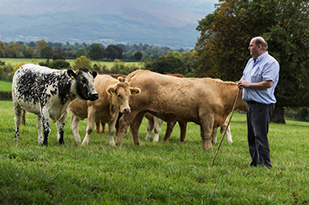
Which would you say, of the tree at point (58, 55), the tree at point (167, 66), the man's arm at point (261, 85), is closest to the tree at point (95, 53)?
the tree at point (58, 55)

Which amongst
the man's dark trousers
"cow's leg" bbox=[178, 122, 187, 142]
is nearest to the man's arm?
the man's dark trousers

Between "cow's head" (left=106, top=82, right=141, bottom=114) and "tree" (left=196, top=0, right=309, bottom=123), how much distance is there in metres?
22.6

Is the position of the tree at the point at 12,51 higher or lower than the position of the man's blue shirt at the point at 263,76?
lower

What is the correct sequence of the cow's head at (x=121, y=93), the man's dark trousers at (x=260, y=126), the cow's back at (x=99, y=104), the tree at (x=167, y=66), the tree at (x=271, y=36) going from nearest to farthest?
the man's dark trousers at (x=260, y=126) < the cow's head at (x=121, y=93) < the cow's back at (x=99, y=104) < the tree at (x=271, y=36) < the tree at (x=167, y=66)

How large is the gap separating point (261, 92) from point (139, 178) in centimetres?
347

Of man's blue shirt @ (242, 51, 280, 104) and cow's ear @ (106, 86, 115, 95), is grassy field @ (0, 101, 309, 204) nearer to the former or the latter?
man's blue shirt @ (242, 51, 280, 104)

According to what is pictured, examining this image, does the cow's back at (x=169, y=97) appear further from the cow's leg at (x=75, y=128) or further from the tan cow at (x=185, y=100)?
the cow's leg at (x=75, y=128)

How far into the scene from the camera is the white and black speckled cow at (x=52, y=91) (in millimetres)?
9703

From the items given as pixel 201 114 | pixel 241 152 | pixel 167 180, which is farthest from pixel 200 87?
pixel 167 180

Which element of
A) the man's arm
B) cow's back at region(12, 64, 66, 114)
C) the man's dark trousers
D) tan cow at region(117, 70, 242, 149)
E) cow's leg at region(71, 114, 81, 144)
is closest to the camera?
the man's arm

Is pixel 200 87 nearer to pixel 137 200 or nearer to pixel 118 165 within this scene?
pixel 118 165

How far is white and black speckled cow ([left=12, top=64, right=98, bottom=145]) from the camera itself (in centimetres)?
970

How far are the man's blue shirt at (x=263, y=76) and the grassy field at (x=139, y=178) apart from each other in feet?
5.16

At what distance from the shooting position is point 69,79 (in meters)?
9.86
